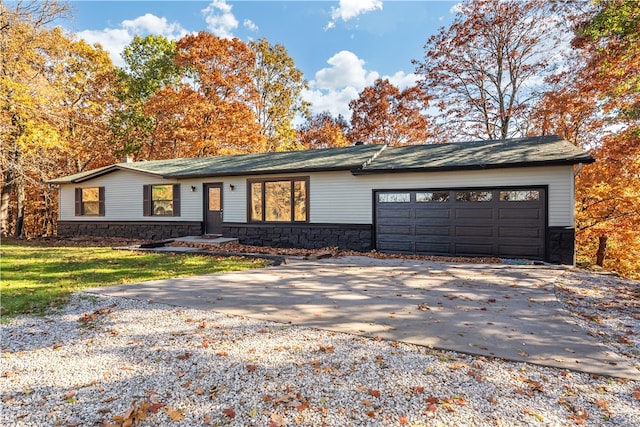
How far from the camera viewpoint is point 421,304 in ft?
16.0

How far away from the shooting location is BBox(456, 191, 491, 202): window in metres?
9.64

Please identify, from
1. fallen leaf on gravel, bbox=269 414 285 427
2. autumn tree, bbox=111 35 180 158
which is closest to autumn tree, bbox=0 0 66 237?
autumn tree, bbox=111 35 180 158

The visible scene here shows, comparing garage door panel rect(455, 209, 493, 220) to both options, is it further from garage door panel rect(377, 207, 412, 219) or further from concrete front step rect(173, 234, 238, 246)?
concrete front step rect(173, 234, 238, 246)

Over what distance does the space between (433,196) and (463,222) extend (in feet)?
3.65

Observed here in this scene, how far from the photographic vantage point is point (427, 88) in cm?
1822

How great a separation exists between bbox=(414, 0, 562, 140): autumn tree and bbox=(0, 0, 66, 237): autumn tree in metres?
16.5

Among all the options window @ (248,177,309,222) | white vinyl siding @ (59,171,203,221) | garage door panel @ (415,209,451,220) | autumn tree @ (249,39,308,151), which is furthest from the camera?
autumn tree @ (249,39,308,151)

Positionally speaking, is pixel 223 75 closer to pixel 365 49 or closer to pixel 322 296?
pixel 365 49

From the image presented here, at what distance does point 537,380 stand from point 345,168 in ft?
28.6

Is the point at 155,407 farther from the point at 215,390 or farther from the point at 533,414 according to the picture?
the point at 533,414

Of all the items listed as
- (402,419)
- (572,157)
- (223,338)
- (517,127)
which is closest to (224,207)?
(223,338)

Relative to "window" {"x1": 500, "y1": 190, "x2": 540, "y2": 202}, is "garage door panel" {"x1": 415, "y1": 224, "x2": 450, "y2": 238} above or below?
below

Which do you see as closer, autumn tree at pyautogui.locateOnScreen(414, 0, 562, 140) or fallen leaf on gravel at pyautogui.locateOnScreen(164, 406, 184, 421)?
fallen leaf on gravel at pyautogui.locateOnScreen(164, 406, 184, 421)

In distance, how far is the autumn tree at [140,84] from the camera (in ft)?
72.3
